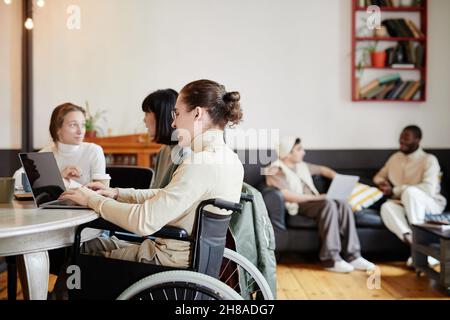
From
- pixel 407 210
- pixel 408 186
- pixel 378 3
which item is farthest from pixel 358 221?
pixel 378 3

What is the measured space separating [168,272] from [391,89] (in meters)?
3.32

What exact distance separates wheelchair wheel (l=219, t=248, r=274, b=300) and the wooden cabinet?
216 cm

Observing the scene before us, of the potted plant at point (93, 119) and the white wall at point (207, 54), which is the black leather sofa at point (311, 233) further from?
the potted plant at point (93, 119)

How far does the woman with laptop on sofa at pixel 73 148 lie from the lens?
232 centimetres

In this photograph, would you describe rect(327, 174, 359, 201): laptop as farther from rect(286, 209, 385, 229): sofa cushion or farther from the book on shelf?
the book on shelf

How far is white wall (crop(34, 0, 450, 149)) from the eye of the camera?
4074 mm

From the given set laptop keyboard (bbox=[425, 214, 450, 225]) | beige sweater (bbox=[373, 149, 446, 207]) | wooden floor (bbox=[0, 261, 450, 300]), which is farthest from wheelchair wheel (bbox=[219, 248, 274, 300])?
beige sweater (bbox=[373, 149, 446, 207])

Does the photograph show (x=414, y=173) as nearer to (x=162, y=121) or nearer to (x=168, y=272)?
(x=162, y=121)

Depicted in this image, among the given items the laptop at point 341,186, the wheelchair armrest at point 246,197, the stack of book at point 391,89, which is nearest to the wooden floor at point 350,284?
the laptop at point 341,186

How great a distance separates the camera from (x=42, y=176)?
159 cm

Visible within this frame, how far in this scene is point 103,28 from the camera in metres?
4.08

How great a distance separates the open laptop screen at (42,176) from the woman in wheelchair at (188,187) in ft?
0.53

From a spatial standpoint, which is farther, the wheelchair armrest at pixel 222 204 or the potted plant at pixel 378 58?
the potted plant at pixel 378 58
